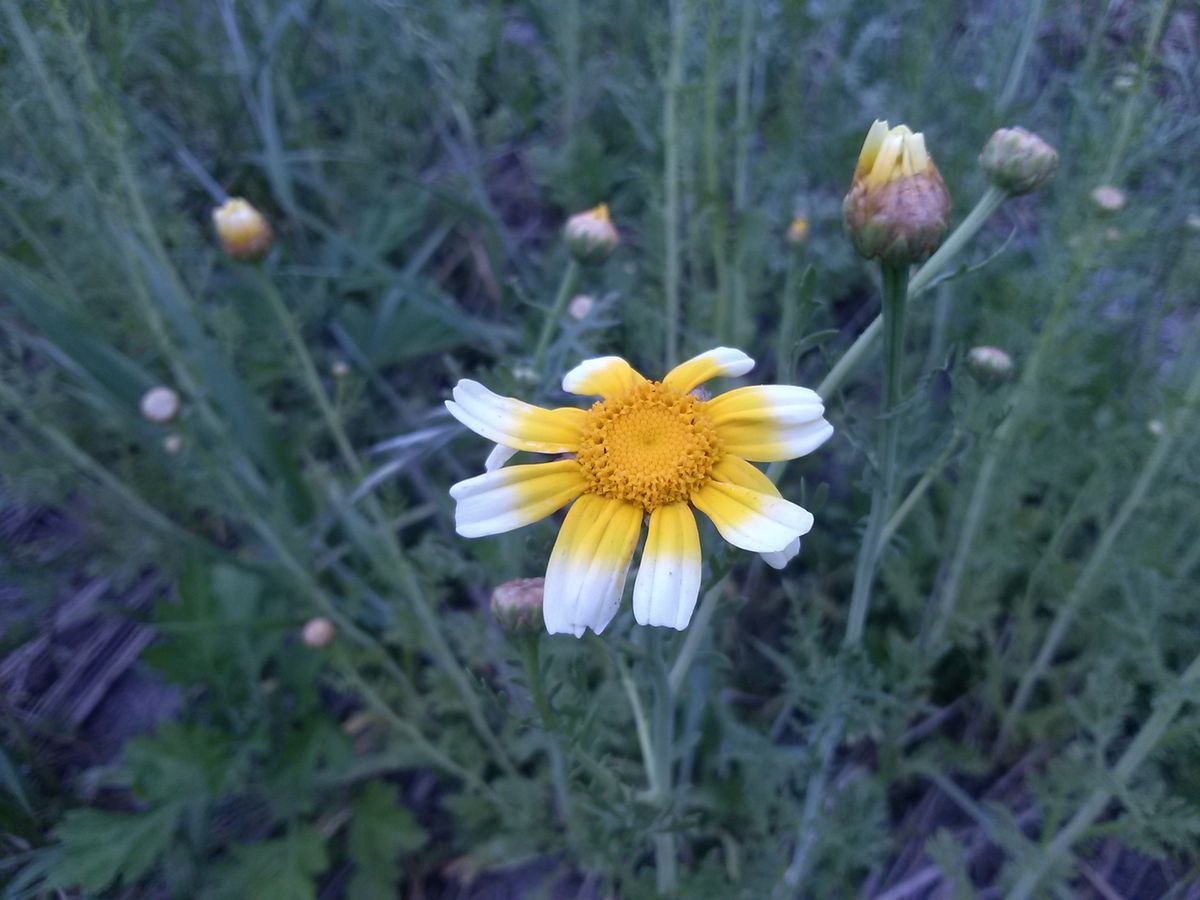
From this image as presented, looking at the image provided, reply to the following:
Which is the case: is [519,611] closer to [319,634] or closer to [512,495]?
[512,495]

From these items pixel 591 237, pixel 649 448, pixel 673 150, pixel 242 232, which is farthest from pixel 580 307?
pixel 649 448

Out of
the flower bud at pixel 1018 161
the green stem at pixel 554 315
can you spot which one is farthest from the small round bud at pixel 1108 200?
the green stem at pixel 554 315

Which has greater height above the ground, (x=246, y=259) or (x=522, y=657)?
(x=246, y=259)

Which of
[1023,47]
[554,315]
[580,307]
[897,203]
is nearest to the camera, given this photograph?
[897,203]

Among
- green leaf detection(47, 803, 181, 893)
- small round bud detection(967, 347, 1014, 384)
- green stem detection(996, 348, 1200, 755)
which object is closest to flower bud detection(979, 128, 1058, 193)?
small round bud detection(967, 347, 1014, 384)

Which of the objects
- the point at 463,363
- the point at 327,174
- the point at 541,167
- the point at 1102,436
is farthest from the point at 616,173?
the point at 1102,436

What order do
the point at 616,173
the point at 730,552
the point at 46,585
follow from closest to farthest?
the point at 730,552
the point at 46,585
the point at 616,173

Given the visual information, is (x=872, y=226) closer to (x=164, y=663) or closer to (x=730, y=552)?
(x=730, y=552)
